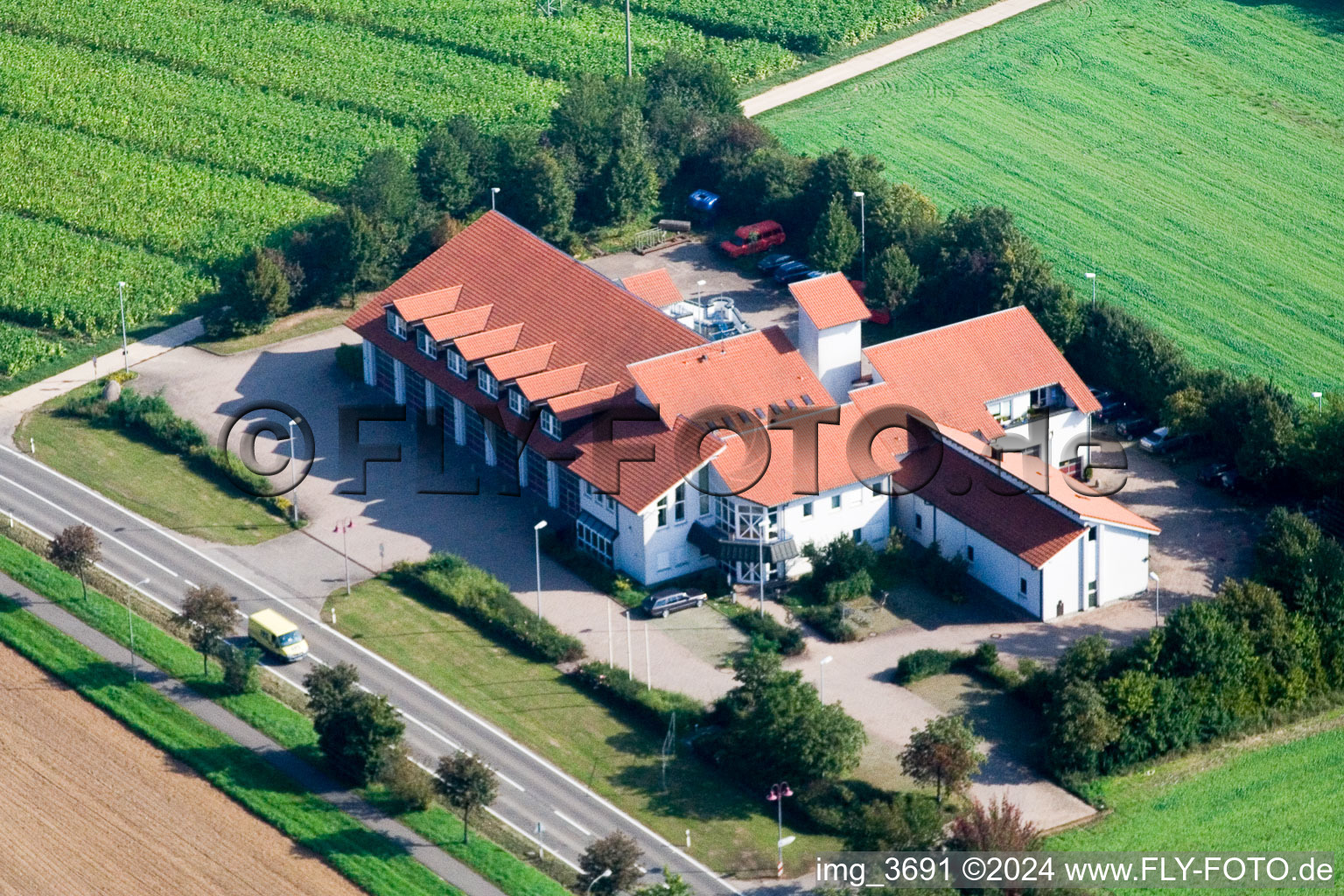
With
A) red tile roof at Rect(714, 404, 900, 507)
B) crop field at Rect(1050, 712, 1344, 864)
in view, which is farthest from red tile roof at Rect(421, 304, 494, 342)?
crop field at Rect(1050, 712, 1344, 864)

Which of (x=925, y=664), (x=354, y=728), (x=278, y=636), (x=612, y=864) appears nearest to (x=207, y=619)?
(x=278, y=636)

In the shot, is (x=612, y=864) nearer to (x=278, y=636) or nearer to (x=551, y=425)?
(x=278, y=636)

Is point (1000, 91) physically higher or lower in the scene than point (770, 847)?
higher

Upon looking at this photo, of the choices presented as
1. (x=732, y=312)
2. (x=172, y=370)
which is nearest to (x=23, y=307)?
(x=172, y=370)

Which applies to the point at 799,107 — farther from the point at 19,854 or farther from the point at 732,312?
the point at 19,854

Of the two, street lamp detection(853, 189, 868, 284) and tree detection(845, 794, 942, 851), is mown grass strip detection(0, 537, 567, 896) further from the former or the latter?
street lamp detection(853, 189, 868, 284)
